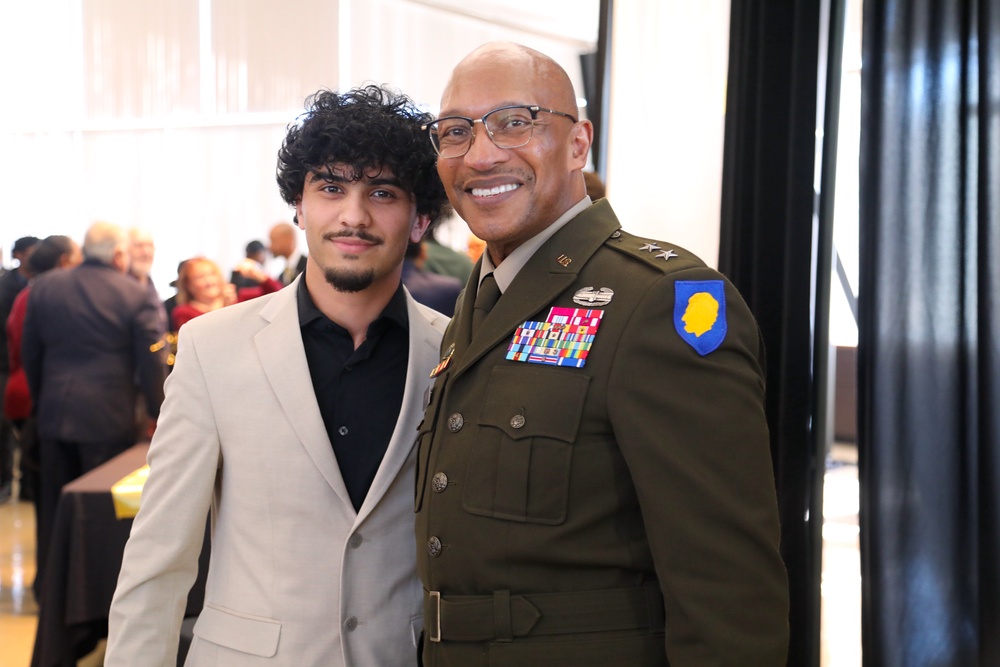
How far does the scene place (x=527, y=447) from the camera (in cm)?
123

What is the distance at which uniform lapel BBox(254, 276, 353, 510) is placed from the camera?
152cm

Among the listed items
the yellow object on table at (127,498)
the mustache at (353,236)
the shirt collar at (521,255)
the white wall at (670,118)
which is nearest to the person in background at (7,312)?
the yellow object on table at (127,498)

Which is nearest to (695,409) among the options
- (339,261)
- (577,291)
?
(577,291)

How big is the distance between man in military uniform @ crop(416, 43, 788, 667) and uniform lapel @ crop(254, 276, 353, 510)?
0.19 m

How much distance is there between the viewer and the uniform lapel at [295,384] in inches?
59.9

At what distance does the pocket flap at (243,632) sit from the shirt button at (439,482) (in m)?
0.40

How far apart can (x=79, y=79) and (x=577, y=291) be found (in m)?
10.5

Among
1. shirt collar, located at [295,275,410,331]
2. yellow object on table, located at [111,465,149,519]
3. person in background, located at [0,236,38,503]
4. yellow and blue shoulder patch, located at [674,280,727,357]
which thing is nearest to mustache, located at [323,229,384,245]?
shirt collar, located at [295,275,410,331]

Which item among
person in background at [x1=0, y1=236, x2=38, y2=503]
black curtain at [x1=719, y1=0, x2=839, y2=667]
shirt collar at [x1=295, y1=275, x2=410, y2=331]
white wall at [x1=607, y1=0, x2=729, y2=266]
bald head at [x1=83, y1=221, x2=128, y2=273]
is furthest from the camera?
person in background at [x1=0, y1=236, x2=38, y2=503]

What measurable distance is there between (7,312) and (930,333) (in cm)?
529

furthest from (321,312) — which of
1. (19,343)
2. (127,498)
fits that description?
(19,343)

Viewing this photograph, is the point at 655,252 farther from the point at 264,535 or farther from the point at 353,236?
the point at 264,535

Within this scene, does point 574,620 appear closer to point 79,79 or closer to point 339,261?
point 339,261

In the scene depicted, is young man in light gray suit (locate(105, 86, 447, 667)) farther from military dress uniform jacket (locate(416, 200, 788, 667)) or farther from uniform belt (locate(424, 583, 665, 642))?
uniform belt (locate(424, 583, 665, 642))
